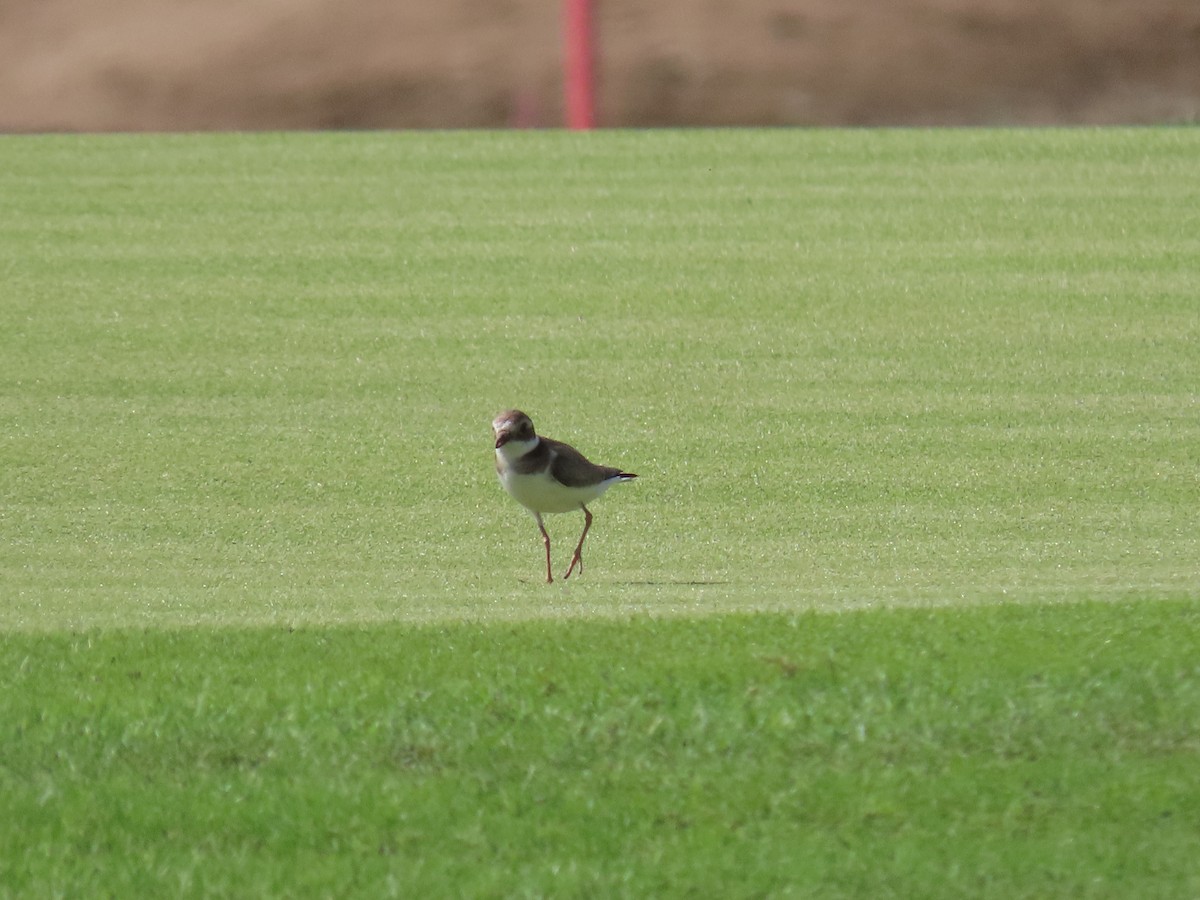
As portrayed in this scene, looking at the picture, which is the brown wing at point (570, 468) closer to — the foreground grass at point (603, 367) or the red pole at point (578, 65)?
the foreground grass at point (603, 367)

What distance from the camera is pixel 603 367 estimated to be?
1172 centimetres

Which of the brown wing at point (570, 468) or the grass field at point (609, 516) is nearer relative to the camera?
the grass field at point (609, 516)

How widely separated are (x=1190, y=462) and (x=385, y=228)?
5.81 m

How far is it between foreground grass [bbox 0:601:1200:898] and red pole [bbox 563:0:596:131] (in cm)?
937

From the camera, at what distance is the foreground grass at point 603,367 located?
27.6ft

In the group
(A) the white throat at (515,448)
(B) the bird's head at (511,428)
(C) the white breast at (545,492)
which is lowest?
(C) the white breast at (545,492)

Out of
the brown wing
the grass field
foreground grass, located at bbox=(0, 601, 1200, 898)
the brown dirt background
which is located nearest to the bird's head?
the brown wing

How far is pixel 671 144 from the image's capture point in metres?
15.1

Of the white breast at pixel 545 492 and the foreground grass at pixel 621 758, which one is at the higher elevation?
the foreground grass at pixel 621 758

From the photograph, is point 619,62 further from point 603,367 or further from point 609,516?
point 609,516

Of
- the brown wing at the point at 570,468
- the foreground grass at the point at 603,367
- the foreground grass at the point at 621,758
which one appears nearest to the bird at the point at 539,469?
the brown wing at the point at 570,468

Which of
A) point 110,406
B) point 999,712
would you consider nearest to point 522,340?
point 110,406

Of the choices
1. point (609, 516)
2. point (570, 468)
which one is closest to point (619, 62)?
point (609, 516)

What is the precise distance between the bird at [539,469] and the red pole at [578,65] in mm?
7874
